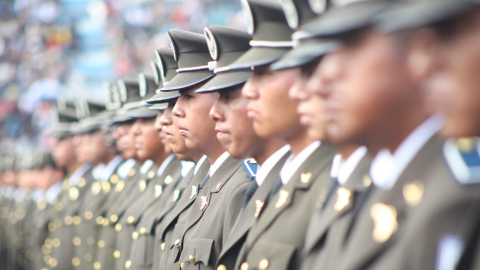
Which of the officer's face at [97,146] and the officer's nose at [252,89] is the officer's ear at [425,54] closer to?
the officer's nose at [252,89]

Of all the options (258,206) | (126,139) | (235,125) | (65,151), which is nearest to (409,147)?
(258,206)

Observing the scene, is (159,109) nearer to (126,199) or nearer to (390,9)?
(126,199)

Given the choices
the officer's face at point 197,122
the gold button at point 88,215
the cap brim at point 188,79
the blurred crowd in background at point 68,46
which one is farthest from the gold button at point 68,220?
the blurred crowd in background at point 68,46

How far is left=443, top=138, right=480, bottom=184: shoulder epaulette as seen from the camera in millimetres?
1865

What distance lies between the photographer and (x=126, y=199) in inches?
284

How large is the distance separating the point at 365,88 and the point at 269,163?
5.06ft

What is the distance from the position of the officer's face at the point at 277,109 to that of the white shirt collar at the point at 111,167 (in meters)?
5.30

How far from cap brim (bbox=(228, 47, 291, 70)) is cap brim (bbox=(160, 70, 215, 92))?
1.16 m

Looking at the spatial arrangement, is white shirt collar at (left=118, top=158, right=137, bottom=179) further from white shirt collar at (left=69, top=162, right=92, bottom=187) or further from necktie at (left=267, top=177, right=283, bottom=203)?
necktie at (left=267, top=177, right=283, bottom=203)

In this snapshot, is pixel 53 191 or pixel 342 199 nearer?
pixel 342 199

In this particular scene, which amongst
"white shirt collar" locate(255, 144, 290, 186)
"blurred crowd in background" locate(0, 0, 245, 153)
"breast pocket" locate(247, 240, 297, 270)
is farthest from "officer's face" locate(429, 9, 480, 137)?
"blurred crowd in background" locate(0, 0, 245, 153)

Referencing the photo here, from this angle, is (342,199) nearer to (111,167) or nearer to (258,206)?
(258,206)

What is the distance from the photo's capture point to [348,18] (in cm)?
225

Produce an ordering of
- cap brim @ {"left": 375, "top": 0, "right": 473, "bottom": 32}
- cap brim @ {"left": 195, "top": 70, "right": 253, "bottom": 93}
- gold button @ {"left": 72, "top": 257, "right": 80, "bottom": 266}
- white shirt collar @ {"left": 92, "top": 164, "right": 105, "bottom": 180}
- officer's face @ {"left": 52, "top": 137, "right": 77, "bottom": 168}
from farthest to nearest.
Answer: officer's face @ {"left": 52, "top": 137, "right": 77, "bottom": 168}
white shirt collar @ {"left": 92, "top": 164, "right": 105, "bottom": 180}
gold button @ {"left": 72, "top": 257, "right": 80, "bottom": 266}
cap brim @ {"left": 195, "top": 70, "right": 253, "bottom": 93}
cap brim @ {"left": 375, "top": 0, "right": 473, "bottom": 32}
